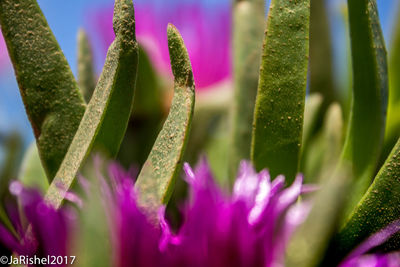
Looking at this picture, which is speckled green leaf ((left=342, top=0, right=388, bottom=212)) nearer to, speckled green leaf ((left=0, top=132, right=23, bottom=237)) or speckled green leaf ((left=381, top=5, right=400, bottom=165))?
speckled green leaf ((left=381, top=5, right=400, bottom=165))

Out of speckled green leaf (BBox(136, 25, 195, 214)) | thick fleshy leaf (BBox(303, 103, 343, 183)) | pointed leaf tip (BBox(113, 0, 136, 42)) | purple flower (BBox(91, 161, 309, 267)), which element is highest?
pointed leaf tip (BBox(113, 0, 136, 42))

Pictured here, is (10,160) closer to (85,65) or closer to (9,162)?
(9,162)

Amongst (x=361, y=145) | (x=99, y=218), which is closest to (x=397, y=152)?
(x=361, y=145)

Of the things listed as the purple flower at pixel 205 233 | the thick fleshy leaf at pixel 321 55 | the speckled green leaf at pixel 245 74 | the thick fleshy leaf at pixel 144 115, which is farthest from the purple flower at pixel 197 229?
the thick fleshy leaf at pixel 321 55

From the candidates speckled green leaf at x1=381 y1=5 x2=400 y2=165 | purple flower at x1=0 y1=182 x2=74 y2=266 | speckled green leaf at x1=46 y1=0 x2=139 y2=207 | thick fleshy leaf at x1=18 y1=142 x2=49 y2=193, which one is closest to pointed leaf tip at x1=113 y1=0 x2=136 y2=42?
speckled green leaf at x1=46 y1=0 x2=139 y2=207

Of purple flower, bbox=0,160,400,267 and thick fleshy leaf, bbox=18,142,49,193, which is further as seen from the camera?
thick fleshy leaf, bbox=18,142,49,193

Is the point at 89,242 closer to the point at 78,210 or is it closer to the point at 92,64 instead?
the point at 78,210
